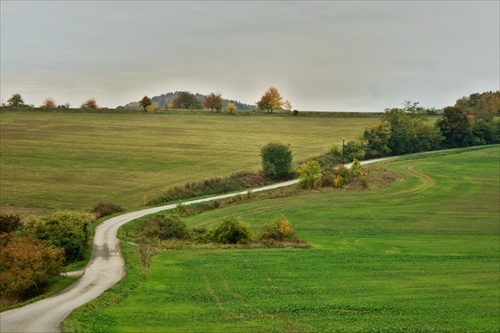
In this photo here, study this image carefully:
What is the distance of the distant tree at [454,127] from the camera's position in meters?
116

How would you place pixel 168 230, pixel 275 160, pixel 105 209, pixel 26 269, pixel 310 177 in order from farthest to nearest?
pixel 275 160, pixel 310 177, pixel 105 209, pixel 168 230, pixel 26 269

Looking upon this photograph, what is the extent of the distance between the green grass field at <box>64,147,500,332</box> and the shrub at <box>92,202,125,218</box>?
309 inches

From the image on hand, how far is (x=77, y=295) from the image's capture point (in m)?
26.5

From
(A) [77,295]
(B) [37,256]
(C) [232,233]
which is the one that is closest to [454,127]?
(C) [232,233]

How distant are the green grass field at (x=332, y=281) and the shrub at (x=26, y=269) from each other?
4.15m

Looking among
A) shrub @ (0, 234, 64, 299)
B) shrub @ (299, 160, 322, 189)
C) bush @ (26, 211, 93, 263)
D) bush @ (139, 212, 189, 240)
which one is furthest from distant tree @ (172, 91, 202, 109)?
shrub @ (0, 234, 64, 299)

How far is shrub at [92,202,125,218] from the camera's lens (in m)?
50.4

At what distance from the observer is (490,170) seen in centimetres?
8131

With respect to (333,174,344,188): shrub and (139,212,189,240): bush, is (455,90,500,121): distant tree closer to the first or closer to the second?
(333,174,344,188): shrub

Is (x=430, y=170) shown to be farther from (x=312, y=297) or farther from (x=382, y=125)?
(x=312, y=297)

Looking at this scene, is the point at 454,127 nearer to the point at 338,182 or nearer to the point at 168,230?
the point at 338,182

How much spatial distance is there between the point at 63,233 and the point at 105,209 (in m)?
16.5

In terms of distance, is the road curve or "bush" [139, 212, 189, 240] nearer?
the road curve

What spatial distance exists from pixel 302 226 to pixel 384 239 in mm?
8105
